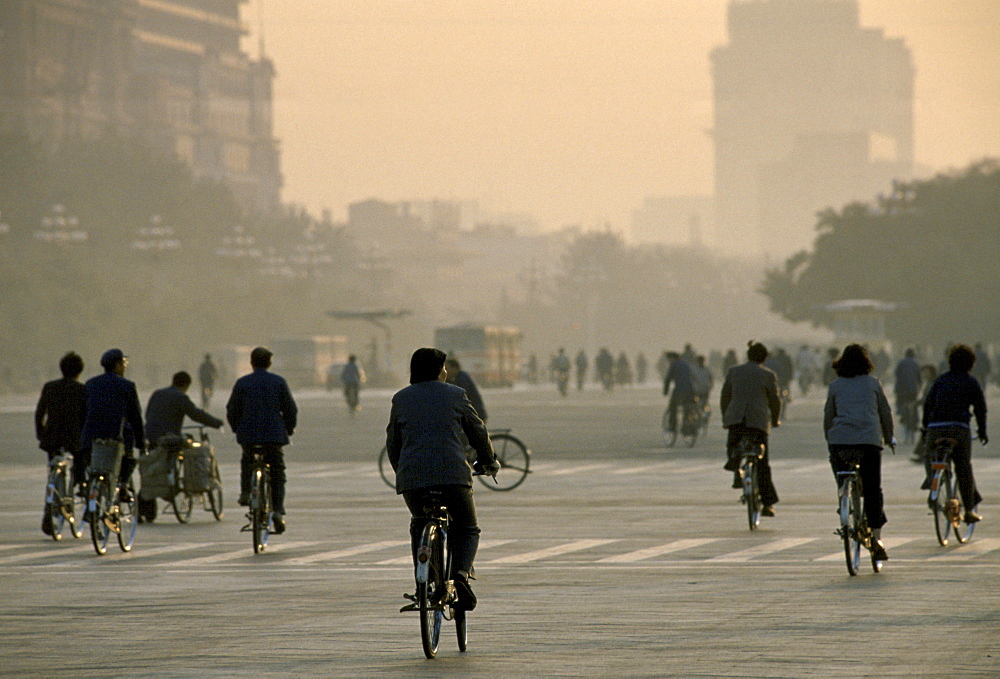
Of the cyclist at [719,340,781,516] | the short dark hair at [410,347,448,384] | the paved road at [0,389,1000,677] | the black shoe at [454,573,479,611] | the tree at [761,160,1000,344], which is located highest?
the tree at [761,160,1000,344]

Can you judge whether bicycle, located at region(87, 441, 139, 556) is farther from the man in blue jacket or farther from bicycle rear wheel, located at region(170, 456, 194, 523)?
bicycle rear wheel, located at region(170, 456, 194, 523)

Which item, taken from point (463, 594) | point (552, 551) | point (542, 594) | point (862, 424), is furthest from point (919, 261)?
point (463, 594)

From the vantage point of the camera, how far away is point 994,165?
328ft

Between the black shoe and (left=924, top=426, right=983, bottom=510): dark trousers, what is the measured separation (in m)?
7.02

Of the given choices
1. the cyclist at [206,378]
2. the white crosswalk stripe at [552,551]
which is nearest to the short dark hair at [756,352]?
the white crosswalk stripe at [552,551]

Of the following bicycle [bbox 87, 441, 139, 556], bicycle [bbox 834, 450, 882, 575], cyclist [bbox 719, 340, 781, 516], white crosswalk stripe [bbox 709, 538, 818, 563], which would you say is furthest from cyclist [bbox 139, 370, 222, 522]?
bicycle [bbox 834, 450, 882, 575]

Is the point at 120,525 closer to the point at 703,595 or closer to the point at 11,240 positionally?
the point at 703,595

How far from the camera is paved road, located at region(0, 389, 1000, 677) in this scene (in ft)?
34.0

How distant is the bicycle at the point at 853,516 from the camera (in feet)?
46.9

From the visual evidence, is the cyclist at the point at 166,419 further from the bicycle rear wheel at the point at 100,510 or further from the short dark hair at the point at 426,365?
the short dark hair at the point at 426,365

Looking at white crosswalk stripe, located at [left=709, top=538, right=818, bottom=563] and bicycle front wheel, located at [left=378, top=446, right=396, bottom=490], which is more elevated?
bicycle front wheel, located at [left=378, top=446, right=396, bottom=490]

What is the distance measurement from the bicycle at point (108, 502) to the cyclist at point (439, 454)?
6.28 meters

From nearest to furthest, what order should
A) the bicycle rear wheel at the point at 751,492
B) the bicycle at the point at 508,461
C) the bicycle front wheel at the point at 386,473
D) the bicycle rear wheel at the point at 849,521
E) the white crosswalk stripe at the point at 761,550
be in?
the bicycle rear wheel at the point at 849,521 → the white crosswalk stripe at the point at 761,550 → the bicycle rear wheel at the point at 751,492 → the bicycle at the point at 508,461 → the bicycle front wheel at the point at 386,473

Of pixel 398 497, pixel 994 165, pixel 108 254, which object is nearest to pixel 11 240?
pixel 108 254
